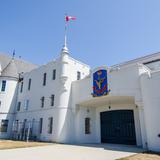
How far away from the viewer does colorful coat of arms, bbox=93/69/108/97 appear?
17719 mm

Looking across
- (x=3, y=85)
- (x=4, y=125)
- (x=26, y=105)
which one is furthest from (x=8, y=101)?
(x=4, y=125)

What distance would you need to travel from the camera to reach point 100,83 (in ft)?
59.7

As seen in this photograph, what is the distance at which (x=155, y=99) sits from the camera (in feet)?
43.8

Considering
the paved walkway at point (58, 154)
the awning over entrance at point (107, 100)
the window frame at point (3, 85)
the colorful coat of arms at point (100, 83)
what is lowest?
the paved walkway at point (58, 154)

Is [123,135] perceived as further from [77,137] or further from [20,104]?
[20,104]

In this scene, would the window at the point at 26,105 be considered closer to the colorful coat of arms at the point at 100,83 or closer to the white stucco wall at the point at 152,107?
the colorful coat of arms at the point at 100,83

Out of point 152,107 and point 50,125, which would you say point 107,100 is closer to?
point 152,107

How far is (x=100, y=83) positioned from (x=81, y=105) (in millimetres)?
4899

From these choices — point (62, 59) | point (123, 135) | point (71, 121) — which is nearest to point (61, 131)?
point (71, 121)

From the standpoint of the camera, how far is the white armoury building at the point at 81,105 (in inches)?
570

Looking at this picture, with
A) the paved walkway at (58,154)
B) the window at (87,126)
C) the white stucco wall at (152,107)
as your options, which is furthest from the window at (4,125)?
the white stucco wall at (152,107)

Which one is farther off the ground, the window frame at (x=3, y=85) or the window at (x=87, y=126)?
the window frame at (x=3, y=85)

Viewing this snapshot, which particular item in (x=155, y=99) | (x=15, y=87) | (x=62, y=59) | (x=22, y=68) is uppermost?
(x=22, y=68)

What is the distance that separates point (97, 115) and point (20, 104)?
43.4ft
